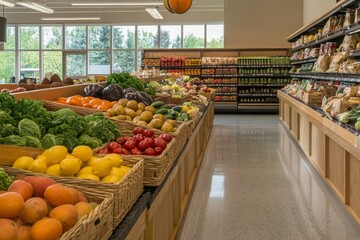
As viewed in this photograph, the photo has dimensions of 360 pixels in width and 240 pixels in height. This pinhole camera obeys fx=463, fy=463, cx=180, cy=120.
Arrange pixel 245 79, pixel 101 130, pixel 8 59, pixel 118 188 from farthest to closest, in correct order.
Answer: pixel 8 59
pixel 245 79
pixel 101 130
pixel 118 188

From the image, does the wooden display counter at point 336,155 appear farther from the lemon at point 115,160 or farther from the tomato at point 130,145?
the lemon at point 115,160

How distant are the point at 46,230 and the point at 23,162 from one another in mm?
754

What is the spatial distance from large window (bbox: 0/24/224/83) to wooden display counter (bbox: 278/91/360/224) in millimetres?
11772

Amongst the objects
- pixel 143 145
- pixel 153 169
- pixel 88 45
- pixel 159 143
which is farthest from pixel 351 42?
pixel 88 45

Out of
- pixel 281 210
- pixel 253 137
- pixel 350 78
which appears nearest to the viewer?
pixel 281 210

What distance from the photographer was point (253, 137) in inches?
380

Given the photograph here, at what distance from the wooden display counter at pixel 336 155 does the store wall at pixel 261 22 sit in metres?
8.48

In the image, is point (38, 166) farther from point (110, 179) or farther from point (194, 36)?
point (194, 36)

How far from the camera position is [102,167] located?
209cm

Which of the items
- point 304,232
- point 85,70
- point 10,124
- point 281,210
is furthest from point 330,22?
point 85,70

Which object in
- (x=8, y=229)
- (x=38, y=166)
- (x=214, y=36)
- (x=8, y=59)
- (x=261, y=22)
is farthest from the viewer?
(x=8, y=59)

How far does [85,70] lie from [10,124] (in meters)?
17.6

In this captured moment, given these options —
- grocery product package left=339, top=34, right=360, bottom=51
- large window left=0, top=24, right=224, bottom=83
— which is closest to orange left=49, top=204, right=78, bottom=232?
grocery product package left=339, top=34, right=360, bottom=51

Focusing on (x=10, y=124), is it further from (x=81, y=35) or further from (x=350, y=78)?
(x=81, y=35)
